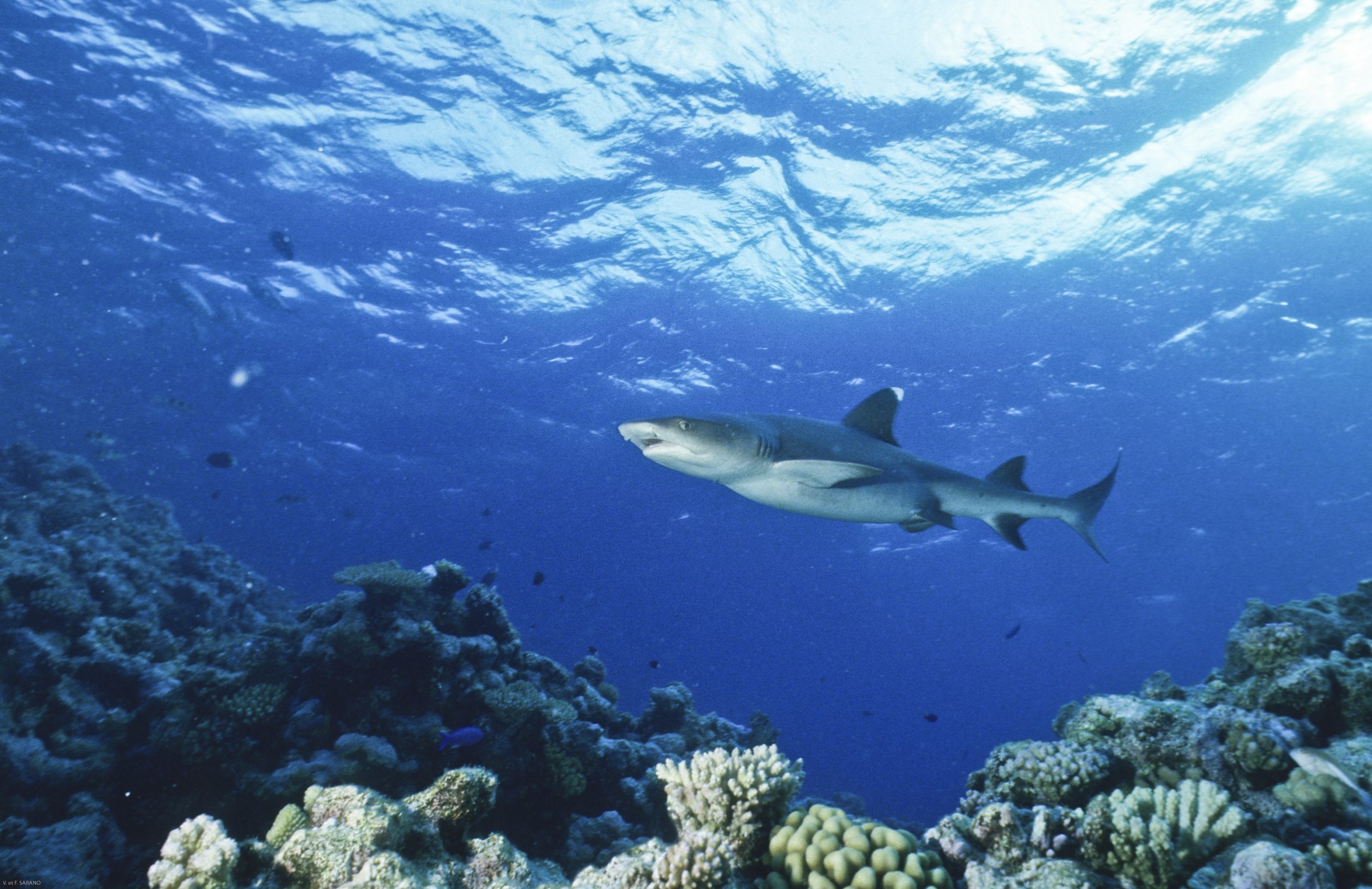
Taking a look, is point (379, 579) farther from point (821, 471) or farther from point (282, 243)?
point (282, 243)

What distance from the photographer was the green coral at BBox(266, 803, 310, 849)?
13.5 ft

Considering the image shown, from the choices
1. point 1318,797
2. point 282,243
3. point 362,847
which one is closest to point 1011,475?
point 1318,797

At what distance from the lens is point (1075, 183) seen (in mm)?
15562

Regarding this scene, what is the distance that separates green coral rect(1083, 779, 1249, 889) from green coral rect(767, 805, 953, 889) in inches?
40.7

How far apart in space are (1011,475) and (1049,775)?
10.6 ft

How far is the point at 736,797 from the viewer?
391 centimetres

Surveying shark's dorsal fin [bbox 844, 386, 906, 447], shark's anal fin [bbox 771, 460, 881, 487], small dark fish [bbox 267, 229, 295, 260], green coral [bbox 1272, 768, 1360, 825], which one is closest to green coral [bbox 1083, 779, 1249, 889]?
green coral [bbox 1272, 768, 1360, 825]

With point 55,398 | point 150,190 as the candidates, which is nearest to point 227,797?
point 150,190

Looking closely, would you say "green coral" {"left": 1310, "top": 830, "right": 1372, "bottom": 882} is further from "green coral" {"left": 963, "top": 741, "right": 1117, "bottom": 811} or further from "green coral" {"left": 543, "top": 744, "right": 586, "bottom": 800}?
"green coral" {"left": 543, "top": 744, "right": 586, "bottom": 800}

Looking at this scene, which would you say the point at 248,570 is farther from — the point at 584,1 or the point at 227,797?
the point at 584,1

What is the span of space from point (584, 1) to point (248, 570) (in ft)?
63.5

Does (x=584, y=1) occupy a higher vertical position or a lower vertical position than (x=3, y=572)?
higher

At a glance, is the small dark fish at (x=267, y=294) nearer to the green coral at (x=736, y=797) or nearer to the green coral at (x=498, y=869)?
the green coral at (x=498, y=869)

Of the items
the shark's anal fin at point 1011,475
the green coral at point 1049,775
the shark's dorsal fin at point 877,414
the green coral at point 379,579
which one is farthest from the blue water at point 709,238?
the green coral at point 1049,775
